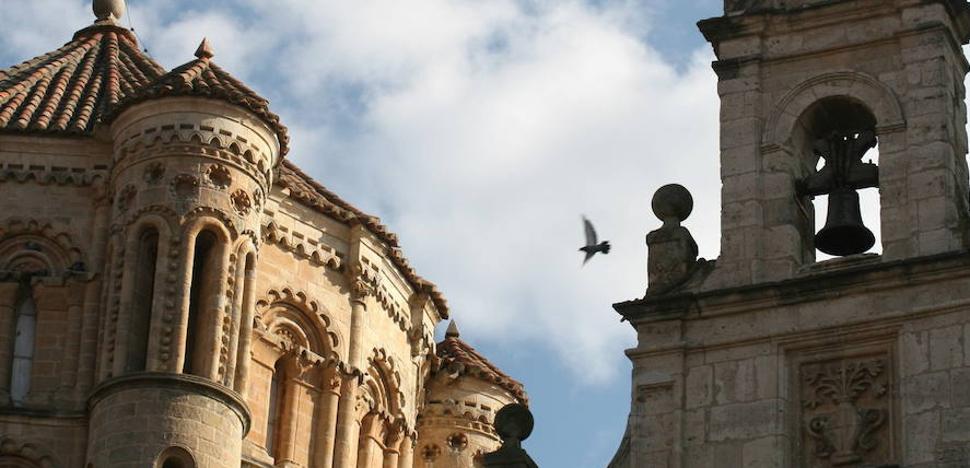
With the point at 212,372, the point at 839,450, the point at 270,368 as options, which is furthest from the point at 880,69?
the point at 270,368

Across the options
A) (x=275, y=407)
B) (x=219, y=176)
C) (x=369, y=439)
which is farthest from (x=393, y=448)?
(x=219, y=176)

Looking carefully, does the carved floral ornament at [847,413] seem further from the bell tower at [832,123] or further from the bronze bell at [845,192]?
the bronze bell at [845,192]

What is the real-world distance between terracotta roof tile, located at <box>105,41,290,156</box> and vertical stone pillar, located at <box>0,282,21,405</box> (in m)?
2.69

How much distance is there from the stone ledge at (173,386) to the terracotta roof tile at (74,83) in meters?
5.00

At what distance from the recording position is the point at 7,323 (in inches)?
Result: 2130

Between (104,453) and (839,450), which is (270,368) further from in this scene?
(839,450)

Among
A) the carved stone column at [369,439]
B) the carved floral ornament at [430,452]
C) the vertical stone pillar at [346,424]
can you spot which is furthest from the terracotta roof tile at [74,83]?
the carved floral ornament at [430,452]

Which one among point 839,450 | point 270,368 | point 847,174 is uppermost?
point 270,368

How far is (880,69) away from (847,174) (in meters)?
1.07

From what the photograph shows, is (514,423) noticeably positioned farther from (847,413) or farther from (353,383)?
(353,383)

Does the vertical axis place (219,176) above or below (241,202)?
above

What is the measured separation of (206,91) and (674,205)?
16.0 meters

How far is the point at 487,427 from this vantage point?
60406mm

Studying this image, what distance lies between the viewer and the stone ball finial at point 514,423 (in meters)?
37.3
